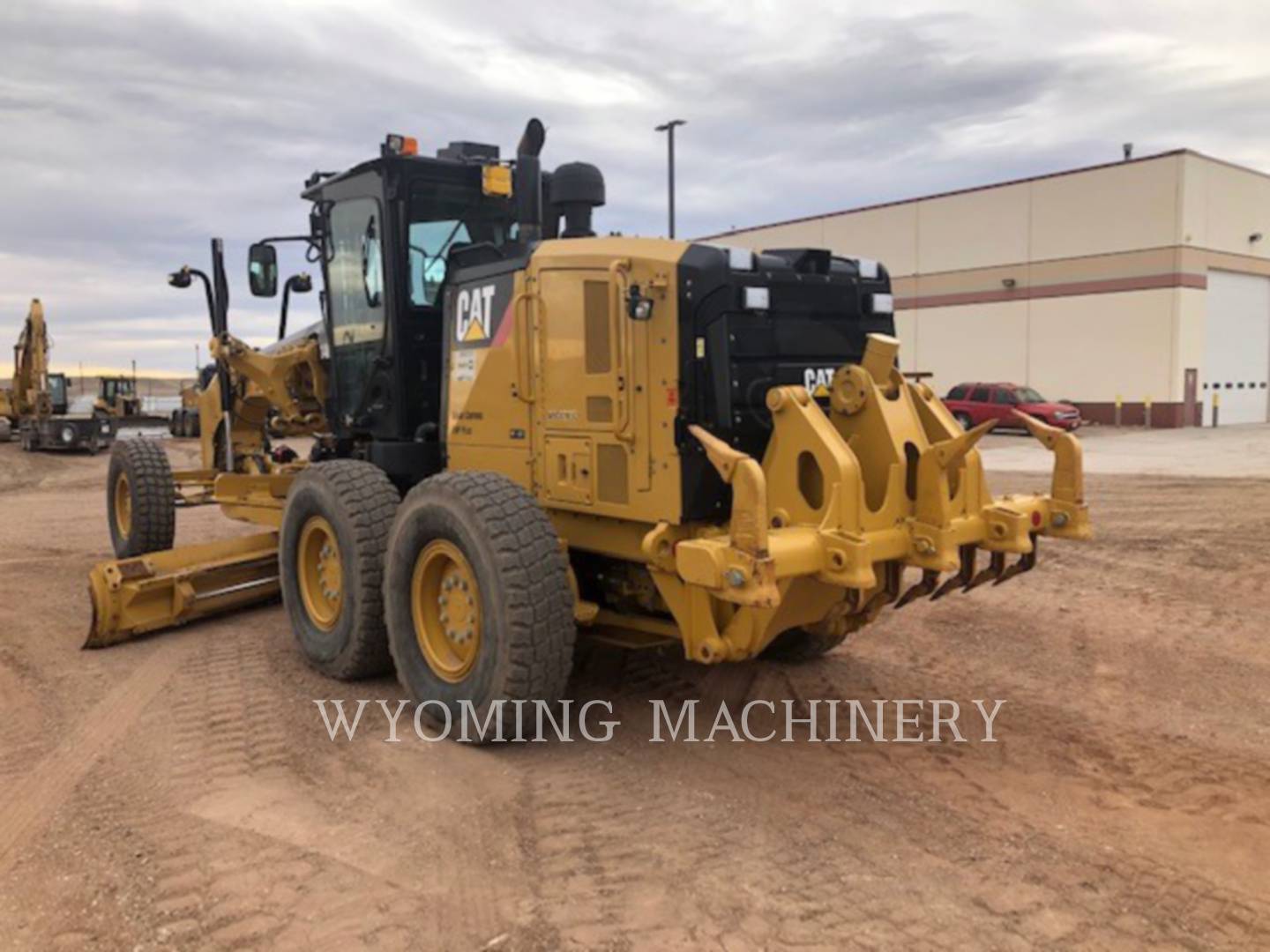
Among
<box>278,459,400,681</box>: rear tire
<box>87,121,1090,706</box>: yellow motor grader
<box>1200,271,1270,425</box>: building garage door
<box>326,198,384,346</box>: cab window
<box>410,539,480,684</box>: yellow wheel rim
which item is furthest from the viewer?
<box>1200,271,1270,425</box>: building garage door

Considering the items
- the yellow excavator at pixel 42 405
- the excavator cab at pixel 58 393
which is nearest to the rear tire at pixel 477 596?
the yellow excavator at pixel 42 405

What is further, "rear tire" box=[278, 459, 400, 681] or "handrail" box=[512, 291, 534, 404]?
"rear tire" box=[278, 459, 400, 681]

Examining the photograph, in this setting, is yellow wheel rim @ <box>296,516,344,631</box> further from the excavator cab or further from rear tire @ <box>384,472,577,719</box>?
the excavator cab

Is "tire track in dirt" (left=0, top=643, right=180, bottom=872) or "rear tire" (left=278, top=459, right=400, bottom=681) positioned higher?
"rear tire" (left=278, top=459, right=400, bottom=681)

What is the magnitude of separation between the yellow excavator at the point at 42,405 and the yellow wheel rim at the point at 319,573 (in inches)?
994

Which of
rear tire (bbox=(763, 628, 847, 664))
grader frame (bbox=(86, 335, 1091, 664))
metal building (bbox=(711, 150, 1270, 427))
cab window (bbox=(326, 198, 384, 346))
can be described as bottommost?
rear tire (bbox=(763, 628, 847, 664))

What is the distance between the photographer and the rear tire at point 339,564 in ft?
19.1

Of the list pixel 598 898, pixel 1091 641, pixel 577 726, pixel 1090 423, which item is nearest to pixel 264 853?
pixel 598 898

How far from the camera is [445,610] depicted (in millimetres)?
5289

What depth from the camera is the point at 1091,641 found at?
7129 mm

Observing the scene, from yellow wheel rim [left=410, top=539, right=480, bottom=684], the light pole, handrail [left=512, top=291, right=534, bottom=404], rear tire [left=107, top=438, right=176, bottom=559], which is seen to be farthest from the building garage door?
yellow wheel rim [left=410, top=539, right=480, bottom=684]

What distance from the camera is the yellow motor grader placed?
464cm

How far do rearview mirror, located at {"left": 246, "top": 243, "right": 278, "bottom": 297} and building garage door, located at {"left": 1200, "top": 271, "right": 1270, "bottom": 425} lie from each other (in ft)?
103

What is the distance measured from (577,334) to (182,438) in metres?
Answer: 33.1
